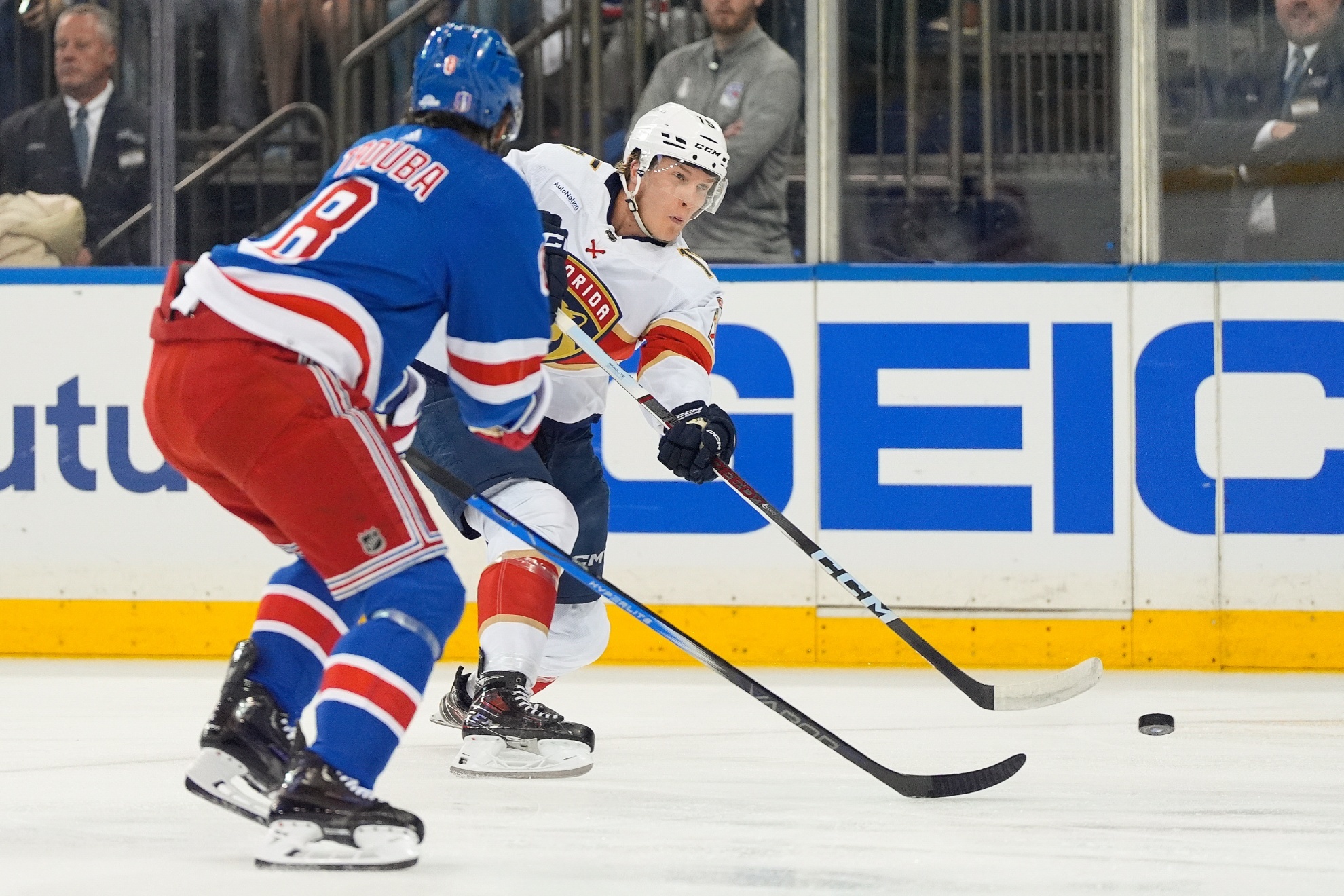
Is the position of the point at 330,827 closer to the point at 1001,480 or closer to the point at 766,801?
the point at 766,801

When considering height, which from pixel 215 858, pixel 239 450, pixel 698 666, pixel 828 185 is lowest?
pixel 698 666

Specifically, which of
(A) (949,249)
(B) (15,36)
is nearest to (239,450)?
(A) (949,249)

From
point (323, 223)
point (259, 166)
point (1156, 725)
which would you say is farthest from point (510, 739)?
point (259, 166)

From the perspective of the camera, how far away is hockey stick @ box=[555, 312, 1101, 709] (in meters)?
3.15

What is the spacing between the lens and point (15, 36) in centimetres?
471

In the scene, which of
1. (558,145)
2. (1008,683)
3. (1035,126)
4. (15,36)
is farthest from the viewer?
(15,36)

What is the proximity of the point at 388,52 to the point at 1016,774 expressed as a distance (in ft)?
8.49

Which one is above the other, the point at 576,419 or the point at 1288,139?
the point at 1288,139

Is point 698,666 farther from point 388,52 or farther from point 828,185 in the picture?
point 388,52

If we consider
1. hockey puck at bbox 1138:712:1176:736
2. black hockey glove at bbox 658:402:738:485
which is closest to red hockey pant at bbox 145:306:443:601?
black hockey glove at bbox 658:402:738:485

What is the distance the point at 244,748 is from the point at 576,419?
1144 millimetres

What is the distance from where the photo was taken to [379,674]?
7.07ft

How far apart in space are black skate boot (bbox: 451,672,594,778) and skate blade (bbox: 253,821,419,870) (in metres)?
0.74

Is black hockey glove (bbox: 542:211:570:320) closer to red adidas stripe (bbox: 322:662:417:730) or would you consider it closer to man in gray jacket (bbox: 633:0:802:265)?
red adidas stripe (bbox: 322:662:417:730)
